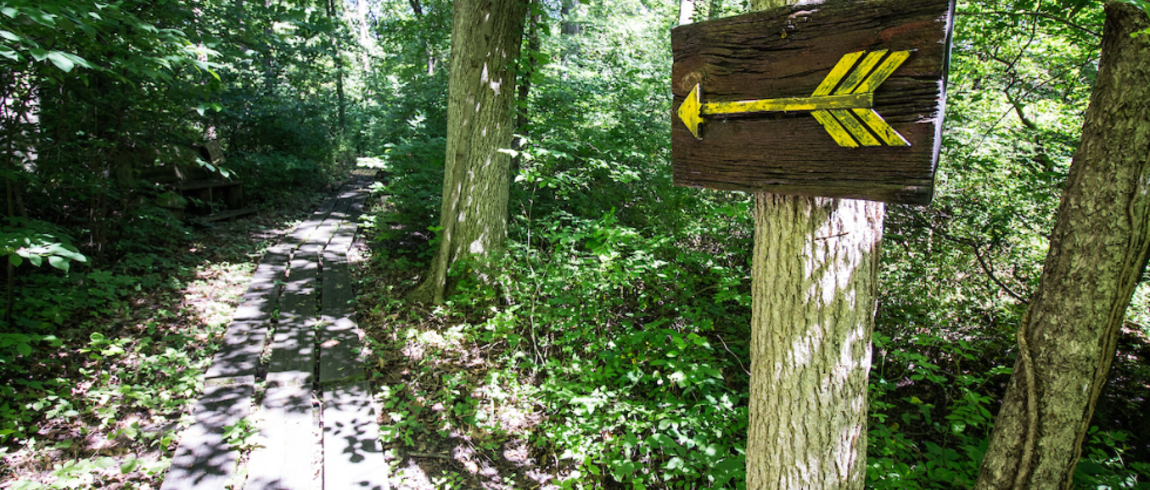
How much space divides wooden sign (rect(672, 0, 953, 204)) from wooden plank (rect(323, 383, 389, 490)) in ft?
8.86

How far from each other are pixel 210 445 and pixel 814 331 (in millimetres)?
3619

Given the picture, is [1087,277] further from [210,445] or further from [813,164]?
[210,445]

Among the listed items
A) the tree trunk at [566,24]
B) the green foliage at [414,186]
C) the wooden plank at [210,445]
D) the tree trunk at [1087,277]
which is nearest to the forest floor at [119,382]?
the wooden plank at [210,445]

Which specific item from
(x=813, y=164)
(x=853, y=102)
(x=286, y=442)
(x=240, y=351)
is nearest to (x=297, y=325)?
(x=240, y=351)

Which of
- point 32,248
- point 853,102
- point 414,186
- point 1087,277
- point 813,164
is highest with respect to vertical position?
point 853,102

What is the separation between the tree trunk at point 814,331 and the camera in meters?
1.70

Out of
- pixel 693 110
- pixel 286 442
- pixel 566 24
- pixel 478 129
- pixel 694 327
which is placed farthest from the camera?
pixel 566 24

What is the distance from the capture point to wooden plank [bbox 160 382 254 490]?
2.86 meters

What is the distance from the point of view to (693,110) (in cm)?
170

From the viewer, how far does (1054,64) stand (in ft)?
18.6

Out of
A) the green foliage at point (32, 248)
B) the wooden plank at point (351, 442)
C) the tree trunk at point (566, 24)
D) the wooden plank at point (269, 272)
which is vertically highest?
the tree trunk at point (566, 24)

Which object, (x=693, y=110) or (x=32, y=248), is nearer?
(x=693, y=110)

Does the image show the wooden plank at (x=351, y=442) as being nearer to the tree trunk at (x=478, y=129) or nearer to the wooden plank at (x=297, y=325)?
the wooden plank at (x=297, y=325)

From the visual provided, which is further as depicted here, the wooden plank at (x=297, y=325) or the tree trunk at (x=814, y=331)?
the wooden plank at (x=297, y=325)
